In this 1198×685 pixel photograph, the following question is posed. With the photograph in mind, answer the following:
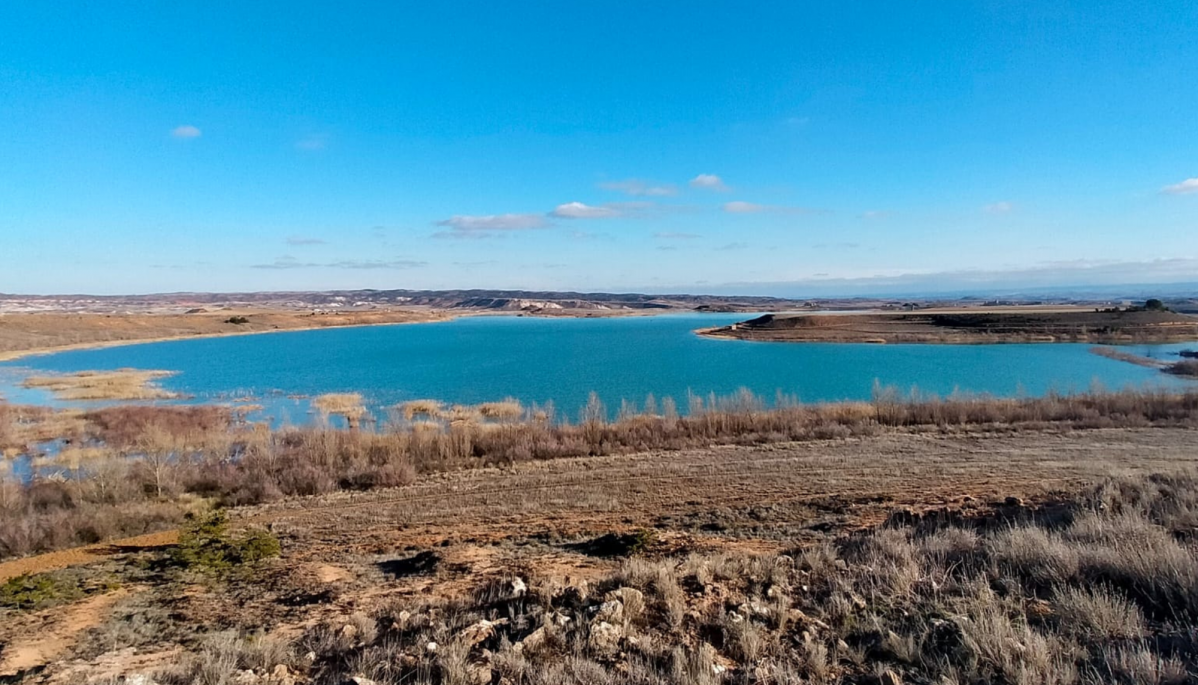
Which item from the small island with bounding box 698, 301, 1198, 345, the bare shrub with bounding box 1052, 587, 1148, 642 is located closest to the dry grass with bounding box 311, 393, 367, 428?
the bare shrub with bounding box 1052, 587, 1148, 642

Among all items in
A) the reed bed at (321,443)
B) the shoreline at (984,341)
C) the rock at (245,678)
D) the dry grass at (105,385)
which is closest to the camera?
the rock at (245,678)

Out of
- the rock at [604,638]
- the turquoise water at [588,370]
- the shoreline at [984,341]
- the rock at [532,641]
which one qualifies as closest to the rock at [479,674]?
the rock at [532,641]

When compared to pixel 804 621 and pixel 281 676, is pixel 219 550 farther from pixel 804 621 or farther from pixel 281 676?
pixel 804 621

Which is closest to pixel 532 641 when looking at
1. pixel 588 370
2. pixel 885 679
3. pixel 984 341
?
pixel 885 679

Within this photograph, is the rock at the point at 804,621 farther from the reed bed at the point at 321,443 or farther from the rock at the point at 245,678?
the reed bed at the point at 321,443

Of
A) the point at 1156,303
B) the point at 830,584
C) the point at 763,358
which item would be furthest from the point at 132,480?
the point at 1156,303

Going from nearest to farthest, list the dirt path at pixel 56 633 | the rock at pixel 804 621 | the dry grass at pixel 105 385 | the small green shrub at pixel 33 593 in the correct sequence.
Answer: the rock at pixel 804 621 < the dirt path at pixel 56 633 < the small green shrub at pixel 33 593 < the dry grass at pixel 105 385
